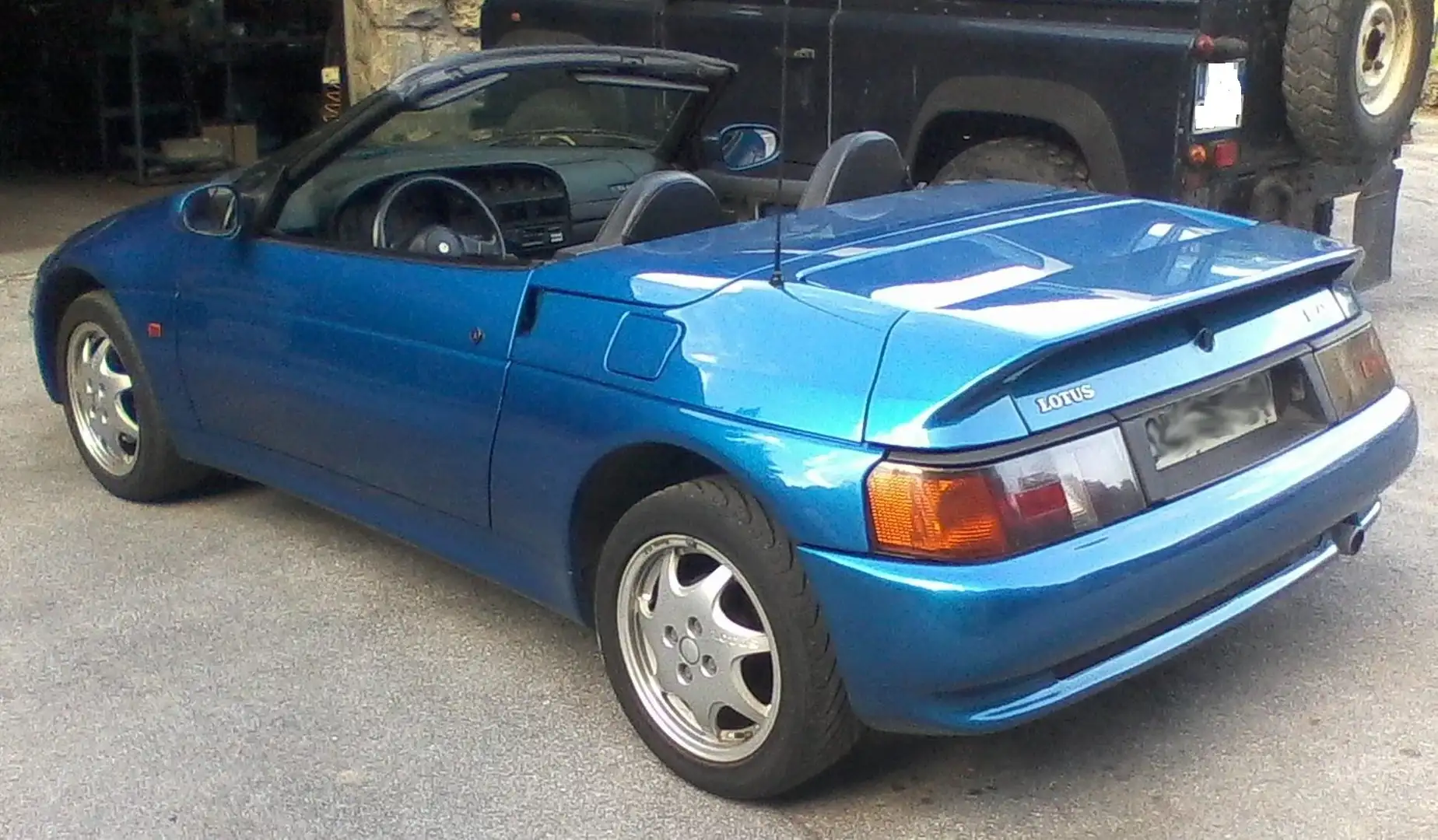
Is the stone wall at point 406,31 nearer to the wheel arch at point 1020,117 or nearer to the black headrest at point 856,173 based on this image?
the wheel arch at point 1020,117

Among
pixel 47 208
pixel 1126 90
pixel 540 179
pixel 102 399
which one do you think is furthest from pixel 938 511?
pixel 47 208

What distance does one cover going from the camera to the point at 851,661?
2.89 meters

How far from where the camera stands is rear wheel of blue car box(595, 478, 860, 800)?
9.82 ft

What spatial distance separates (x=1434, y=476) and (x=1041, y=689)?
9.03 feet

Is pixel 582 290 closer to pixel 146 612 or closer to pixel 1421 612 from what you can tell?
pixel 146 612

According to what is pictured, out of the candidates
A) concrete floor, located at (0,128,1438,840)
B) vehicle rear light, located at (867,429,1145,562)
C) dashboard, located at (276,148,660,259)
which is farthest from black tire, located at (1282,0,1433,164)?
vehicle rear light, located at (867,429,1145,562)

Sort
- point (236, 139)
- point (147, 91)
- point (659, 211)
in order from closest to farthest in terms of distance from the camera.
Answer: point (659, 211) → point (236, 139) → point (147, 91)

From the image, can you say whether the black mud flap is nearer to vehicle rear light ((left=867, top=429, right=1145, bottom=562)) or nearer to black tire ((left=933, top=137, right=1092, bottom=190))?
black tire ((left=933, top=137, right=1092, bottom=190))

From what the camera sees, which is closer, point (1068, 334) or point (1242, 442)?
point (1068, 334)

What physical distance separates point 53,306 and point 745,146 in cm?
233

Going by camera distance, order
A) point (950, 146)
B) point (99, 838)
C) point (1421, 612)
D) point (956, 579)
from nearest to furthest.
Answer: point (956, 579), point (99, 838), point (1421, 612), point (950, 146)

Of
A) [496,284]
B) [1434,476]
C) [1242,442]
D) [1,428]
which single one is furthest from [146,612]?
[1434,476]

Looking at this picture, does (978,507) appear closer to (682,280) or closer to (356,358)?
(682,280)

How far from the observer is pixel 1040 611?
109 inches
